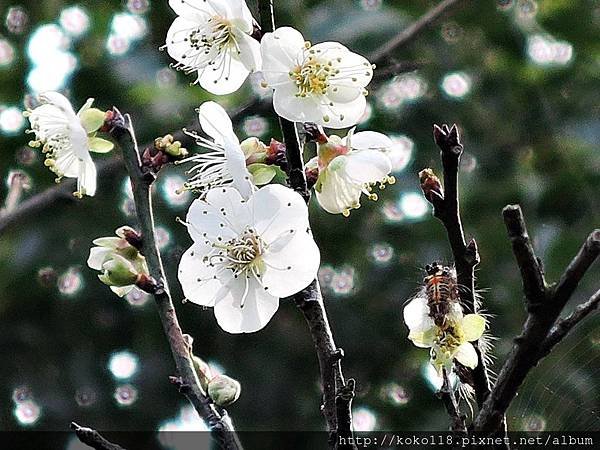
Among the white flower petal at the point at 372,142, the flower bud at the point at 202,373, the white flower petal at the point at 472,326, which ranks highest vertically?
the white flower petal at the point at 472,326

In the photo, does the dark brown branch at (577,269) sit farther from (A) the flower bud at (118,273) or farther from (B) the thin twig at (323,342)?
(A) the flower bud at (118,273)

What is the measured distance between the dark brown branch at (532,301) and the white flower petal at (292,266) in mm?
214

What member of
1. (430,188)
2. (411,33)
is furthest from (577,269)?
(411,33)

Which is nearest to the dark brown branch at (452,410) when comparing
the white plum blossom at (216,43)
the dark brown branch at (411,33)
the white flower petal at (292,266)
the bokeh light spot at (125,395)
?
the white flower petal at (292,266)

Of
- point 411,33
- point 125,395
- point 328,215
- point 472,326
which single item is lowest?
point 125,395

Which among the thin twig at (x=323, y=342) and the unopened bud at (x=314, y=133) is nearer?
the thin twig at (x=323, y=342)

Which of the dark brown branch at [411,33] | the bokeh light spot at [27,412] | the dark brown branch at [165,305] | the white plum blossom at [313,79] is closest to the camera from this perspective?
the dark brown branch at [165,305]

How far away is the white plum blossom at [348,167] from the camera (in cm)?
85

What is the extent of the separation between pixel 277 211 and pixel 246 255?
103 millimetres

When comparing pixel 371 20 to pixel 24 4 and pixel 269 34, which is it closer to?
pixel 24 4

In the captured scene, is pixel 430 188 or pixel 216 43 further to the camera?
pixel 216 43

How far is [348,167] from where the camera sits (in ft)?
2.81

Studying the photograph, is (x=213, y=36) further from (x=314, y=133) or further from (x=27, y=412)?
(x=27, y=412)

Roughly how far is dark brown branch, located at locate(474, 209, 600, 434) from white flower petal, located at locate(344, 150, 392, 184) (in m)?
0.34
